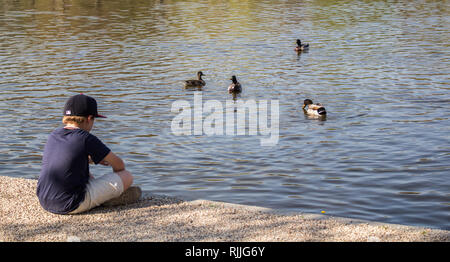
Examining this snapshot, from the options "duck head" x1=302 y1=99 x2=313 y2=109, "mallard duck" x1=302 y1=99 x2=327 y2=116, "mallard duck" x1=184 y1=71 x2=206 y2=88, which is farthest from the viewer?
"mallard duck" x1=184 y1=71 x2=206 y2=88

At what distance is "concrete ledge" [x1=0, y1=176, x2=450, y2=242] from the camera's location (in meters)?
8.41

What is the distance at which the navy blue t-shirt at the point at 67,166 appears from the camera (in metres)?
9.20

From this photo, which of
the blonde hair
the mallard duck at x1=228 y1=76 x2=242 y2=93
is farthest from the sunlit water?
the blonde hair

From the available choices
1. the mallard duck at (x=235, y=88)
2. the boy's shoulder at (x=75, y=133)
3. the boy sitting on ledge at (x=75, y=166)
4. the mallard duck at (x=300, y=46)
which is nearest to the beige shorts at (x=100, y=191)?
the boy sitting on ledge at (x=75, y=166)

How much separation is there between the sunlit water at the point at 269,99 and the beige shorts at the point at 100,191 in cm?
275

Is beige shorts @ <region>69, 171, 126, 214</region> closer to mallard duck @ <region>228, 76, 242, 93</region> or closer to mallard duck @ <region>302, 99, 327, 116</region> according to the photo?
mallard duck @ <region>302, 99, 327, 116</region>

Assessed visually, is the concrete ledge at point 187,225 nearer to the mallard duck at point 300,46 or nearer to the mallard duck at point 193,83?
the mallard duck at point 193,83

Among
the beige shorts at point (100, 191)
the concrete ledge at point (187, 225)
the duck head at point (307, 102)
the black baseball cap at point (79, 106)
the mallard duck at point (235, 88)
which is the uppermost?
the black baseball cap at point (79, 106)

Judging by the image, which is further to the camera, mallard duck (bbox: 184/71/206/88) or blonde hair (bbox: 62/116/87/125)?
mallard duck (bbox: 184/71/206/88)

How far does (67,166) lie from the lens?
9.22 m

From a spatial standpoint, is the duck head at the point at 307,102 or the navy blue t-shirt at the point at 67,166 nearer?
the navy blue t-shirt at the point at 67,166

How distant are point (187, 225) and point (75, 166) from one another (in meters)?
1.80
